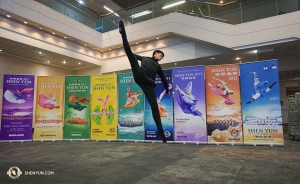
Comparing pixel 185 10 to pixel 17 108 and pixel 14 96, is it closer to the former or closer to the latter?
pixel 14 96

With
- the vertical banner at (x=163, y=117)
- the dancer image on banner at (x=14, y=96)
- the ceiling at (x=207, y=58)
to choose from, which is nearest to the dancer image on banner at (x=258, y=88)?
the vertical banner at (x=163, y=117)

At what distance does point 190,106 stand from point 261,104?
2.13 meters

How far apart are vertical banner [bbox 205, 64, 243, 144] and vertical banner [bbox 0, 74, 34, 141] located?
6.71 m

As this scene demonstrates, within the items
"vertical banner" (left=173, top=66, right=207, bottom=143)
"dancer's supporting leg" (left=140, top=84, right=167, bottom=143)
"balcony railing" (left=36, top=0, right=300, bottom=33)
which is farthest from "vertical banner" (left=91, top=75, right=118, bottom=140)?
"dancer's supporting leg" (left=140, top=84, right=167, bottom=143)

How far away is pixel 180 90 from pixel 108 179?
4.41m

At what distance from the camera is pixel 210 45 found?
8.84 m

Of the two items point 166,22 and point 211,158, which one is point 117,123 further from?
point 166,22

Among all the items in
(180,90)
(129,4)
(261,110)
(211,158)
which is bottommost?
(211,158)

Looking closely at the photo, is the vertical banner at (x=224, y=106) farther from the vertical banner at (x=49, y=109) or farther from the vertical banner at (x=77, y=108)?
the vertical banner at (x=49, y=109)

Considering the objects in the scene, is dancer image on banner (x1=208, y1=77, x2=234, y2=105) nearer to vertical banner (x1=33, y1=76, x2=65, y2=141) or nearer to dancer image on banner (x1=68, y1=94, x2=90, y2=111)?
dancer image on banner (x1=68, y1=94, x2=90, y2=111)

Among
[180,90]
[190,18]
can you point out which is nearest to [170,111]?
[180,90]

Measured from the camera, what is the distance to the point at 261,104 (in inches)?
233

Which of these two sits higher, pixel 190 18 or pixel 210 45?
pixel 190 18

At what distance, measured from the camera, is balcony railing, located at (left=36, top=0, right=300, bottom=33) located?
25.9 feet
